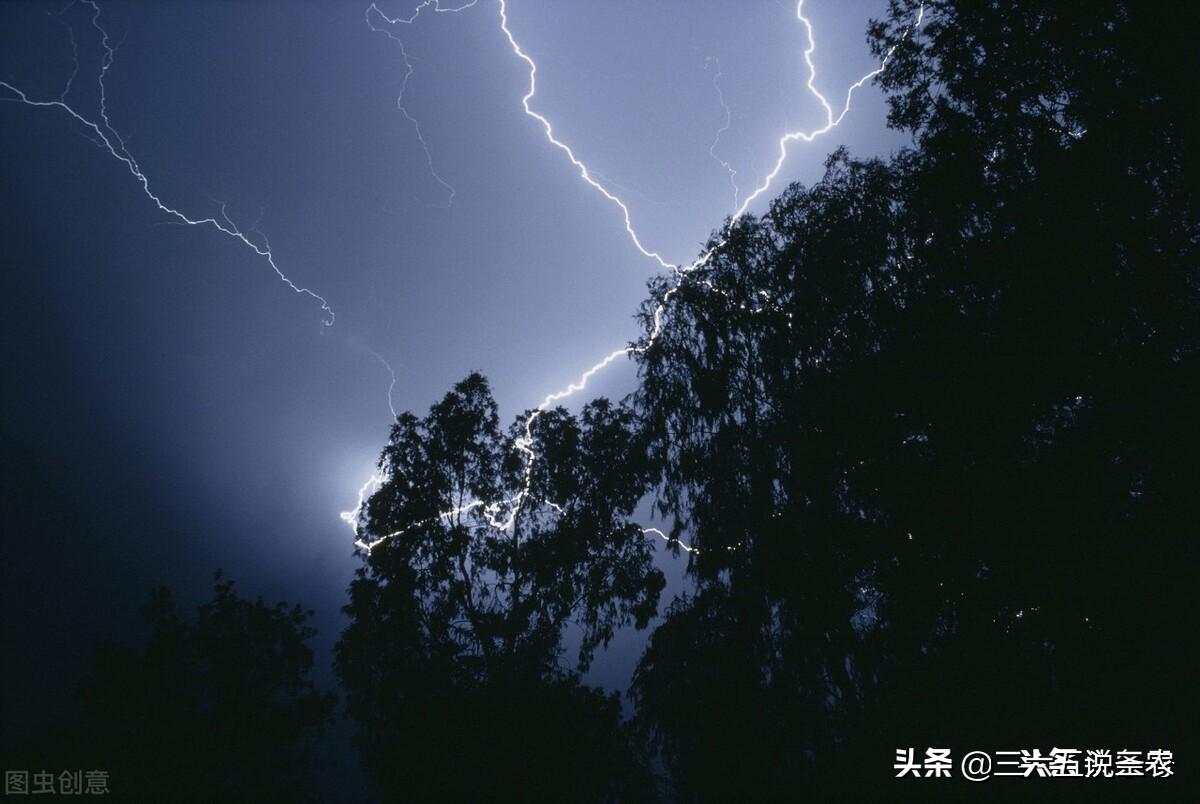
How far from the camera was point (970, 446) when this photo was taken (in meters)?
4.64

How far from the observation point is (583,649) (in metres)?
9.41

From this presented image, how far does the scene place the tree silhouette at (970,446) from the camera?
12.6 ft

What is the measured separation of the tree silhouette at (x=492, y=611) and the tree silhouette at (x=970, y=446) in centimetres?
232

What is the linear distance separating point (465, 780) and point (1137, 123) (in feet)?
39.3

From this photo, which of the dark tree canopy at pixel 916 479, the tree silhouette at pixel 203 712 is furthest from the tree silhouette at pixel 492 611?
the tree silhouette at pixel 203 712

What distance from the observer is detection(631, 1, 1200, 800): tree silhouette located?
3.83 meters

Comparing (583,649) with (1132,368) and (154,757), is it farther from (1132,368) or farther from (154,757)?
(154,757)

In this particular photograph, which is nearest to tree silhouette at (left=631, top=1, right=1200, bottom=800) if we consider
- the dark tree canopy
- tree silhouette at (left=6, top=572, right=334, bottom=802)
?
the dark tree canopy

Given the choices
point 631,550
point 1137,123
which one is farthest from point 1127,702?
point 631,550

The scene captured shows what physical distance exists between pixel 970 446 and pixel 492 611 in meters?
8.39

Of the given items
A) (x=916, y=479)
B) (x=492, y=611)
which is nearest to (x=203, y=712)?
(x=492, y=611)

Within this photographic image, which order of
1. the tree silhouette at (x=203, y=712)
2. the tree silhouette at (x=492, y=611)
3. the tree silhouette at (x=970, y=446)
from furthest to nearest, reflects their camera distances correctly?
the tree silhouette at (x=203, y=712)
the tree silhouette at (x=492, y=611)
the tree silhouette at (x=970, y=446)

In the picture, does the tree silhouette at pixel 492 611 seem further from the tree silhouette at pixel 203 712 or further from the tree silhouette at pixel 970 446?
the tree silhouette at pixel 203 712

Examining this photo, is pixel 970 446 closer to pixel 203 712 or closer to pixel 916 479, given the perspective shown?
pixel 916 479
